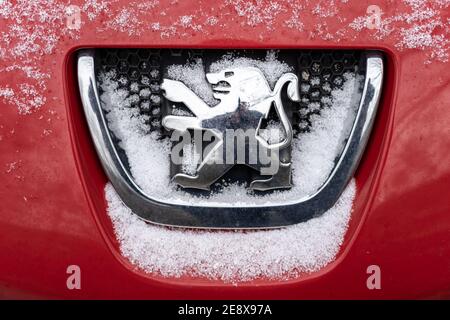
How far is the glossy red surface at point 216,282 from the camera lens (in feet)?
4.41

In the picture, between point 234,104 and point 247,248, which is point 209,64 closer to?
point 234,104

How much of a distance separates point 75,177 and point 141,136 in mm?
153

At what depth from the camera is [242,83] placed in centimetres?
138

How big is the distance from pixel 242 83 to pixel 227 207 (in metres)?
0.24

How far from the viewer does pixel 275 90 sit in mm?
1377

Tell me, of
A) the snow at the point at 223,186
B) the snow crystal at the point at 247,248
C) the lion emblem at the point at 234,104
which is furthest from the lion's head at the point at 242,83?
the snow crystal at the point at 247,248

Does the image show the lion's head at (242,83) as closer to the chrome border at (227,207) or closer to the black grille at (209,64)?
the black grille at (209,64)

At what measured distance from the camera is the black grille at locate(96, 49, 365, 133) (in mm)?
1390

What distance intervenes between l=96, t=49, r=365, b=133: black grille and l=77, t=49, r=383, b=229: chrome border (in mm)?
58

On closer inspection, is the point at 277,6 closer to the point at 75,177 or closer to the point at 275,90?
the point at 275,90

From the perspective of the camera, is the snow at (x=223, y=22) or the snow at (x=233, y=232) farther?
the snow at (x=233, y=232)

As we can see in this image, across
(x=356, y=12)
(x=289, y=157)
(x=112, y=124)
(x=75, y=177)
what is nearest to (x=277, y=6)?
(x=356, y=12)

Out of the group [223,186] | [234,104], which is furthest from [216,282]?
[234,104]

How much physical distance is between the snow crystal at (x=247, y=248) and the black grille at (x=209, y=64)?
0.59 feet
